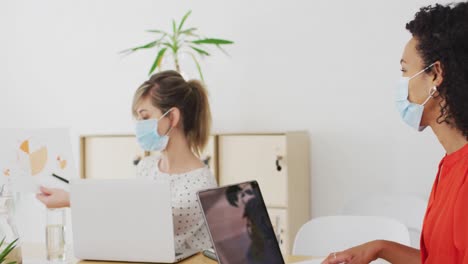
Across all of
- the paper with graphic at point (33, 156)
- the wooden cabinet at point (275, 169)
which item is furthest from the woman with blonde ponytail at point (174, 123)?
the wooden cabinet at point (275, 169)

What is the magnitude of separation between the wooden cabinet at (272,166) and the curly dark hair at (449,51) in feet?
6.59

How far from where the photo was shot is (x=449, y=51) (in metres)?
1.70

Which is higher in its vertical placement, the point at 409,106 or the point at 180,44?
the point at 180,44

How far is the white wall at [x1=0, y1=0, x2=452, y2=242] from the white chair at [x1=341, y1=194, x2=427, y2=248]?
36 cm

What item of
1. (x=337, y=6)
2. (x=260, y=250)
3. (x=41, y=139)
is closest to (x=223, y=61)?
(x=337, y=6)

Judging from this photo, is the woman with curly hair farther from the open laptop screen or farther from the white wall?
the white wall

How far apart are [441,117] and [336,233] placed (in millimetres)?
882

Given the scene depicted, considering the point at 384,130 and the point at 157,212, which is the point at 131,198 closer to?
the point at 157,212

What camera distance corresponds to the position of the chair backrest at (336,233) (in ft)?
8.09

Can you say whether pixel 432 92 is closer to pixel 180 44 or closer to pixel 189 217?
pixel 189 217

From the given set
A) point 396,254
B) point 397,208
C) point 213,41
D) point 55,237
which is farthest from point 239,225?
point 213,41

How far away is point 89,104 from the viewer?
15.6 ft

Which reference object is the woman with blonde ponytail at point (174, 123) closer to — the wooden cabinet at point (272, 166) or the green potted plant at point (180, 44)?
the wooden cabinet at point (272, 166)

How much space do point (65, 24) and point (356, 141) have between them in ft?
7.45
